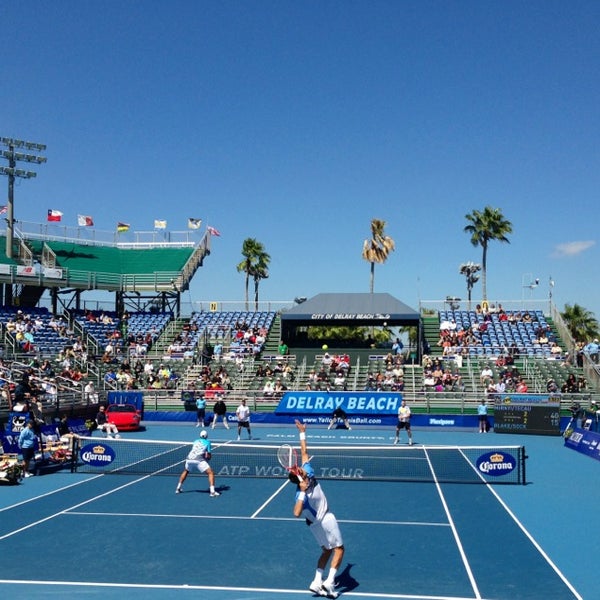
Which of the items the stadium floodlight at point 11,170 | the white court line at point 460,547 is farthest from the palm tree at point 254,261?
the white court line at point 460,547

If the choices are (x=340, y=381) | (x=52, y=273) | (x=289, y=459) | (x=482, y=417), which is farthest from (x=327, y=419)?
(x=289, y=459)

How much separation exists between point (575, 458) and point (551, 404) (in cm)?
827

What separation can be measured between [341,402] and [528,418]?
9.65 m

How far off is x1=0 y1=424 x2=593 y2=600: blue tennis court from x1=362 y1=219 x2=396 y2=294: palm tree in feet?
A: 165

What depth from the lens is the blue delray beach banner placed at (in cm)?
3641

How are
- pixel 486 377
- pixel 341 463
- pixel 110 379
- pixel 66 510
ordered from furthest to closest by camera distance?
pixel 110 379 → pixel 486 377 → pixel 341 463 → pixel 66 510

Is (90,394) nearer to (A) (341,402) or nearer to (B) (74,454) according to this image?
(A) (341,402)

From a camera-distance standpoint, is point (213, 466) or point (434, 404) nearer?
point (213, 466)

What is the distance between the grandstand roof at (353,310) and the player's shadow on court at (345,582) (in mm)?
34516

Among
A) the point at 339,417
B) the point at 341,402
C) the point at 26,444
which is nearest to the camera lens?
A: the point at 26,444

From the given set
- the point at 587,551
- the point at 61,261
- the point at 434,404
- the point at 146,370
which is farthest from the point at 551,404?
the point at 61,261

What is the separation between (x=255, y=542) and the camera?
42.8 feet

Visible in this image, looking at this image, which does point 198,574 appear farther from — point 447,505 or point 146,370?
point 146,370

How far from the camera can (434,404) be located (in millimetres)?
37719
